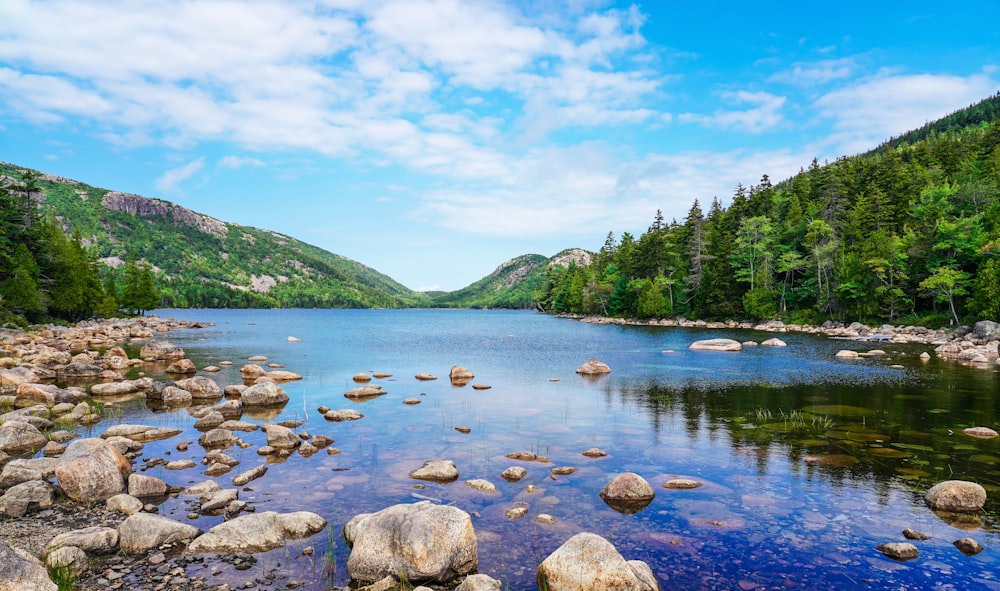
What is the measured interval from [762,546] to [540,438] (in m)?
10.8

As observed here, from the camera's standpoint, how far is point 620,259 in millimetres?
148750

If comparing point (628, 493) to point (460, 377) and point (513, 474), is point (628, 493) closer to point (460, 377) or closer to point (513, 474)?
point (513, 474)

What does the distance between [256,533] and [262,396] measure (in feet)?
58.8

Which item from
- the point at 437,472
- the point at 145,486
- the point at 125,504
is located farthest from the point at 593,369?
the point at 125,504

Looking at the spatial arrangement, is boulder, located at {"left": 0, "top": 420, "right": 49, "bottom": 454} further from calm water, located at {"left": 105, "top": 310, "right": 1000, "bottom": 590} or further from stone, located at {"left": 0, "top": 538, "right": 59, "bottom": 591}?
stone, located at {"left": 0, "top": 538, "right": 59, "bottom": 591}

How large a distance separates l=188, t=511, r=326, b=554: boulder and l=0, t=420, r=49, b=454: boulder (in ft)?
40.9

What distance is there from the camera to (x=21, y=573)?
26.6 feet

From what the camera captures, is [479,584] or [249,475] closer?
[479,584]

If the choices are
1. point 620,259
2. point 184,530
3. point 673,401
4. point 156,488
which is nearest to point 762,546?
point 184,530

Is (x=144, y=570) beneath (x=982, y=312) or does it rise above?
beneath

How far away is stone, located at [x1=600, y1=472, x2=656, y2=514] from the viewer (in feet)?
47.5

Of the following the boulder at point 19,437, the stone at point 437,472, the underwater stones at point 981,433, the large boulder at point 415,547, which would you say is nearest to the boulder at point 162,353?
the boulder at point 19,437

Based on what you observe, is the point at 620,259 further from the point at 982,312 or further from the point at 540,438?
the point at 540,438

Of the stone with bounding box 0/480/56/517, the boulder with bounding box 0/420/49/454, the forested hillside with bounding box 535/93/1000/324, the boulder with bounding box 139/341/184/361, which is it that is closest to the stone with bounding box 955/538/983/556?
the stone with bounding box 0/480/56/517
